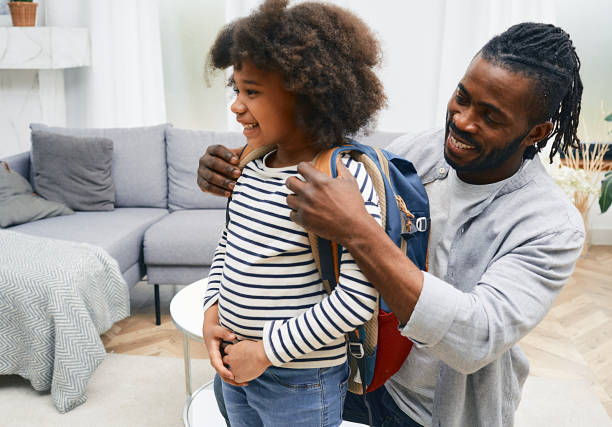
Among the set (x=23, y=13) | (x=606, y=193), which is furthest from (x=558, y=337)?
(x=23, y=13)

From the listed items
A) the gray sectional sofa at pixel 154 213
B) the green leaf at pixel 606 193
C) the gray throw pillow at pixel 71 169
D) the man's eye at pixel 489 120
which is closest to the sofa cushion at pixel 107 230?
the gray sectional sofa at pixel 154 213

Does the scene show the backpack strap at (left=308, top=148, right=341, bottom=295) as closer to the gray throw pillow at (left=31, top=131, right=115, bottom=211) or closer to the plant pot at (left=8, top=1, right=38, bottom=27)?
the gray throw pillow at (left=31, top=131, right=115, bottom=211)

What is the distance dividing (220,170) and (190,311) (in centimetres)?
96

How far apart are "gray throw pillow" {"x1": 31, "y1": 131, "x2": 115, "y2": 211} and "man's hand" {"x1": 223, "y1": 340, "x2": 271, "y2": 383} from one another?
234cm

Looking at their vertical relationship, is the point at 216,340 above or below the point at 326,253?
below

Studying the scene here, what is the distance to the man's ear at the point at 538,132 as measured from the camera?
97 cm

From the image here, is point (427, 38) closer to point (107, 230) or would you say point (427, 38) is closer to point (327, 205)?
point (107, 230)

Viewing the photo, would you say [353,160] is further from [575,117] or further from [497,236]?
[575,117]

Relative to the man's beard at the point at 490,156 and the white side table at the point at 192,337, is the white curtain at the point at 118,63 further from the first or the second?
the man's beard at the point at 490,156

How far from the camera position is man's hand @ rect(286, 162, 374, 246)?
31.3 inches

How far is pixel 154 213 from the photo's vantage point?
121 inches

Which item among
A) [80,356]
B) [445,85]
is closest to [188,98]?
[445,85]

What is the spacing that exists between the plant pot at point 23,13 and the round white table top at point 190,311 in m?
2.37

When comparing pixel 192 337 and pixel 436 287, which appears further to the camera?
pixel 192 337
